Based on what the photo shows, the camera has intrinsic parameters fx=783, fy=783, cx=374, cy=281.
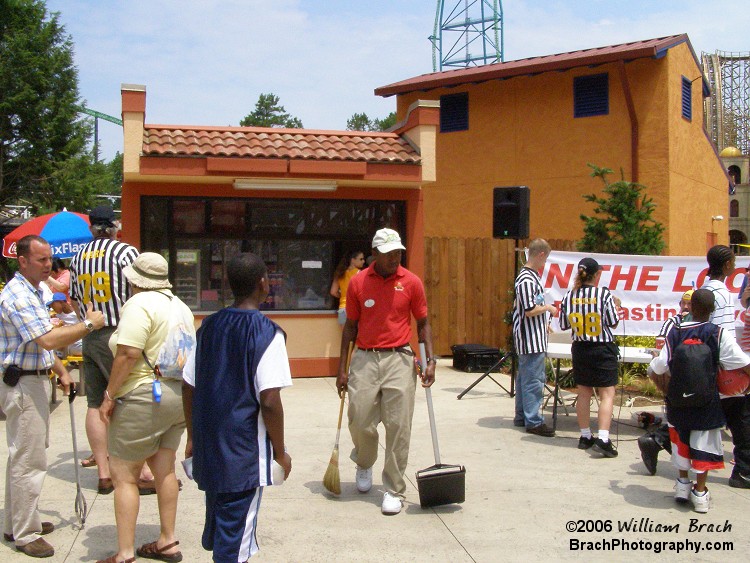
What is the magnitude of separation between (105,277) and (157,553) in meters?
2.02

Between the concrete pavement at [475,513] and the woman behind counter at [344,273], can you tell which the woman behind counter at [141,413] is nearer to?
the concrete pavement at [475,513]

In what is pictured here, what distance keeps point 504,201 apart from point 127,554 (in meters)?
7.01

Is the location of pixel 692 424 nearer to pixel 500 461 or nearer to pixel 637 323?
pixel 500 461

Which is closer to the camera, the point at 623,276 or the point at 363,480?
the point at 363,480

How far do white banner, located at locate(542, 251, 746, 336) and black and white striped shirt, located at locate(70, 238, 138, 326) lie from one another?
221 inches

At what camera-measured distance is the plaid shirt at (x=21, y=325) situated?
455 cm

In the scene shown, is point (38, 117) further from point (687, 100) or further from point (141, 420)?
point (141, 420)

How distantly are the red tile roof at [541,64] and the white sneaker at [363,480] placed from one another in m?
12.9

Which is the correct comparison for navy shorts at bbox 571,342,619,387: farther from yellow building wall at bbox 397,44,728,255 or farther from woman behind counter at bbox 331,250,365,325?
yellow building wall at bbox 397,44,728,255

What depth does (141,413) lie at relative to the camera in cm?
432

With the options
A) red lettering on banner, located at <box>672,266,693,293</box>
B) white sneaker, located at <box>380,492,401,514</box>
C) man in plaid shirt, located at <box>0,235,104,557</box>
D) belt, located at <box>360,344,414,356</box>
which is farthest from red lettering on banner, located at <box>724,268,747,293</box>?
man in plaid shirt, located at <box>0,235,104,557</box>

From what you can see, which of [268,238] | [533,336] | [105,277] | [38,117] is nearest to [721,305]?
[533,336]

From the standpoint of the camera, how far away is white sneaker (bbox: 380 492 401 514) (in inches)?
210

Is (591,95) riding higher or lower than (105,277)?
higher
